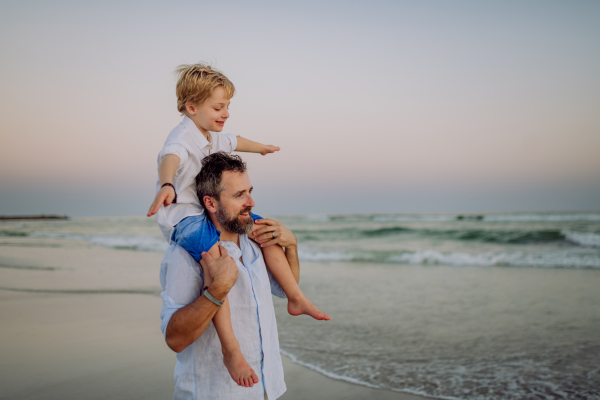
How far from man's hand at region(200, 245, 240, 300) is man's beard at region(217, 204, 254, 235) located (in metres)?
0.20

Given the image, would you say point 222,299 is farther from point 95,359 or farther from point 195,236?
point 95,359

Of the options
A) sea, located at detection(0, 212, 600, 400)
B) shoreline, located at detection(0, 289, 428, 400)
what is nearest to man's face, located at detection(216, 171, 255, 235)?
shoreline, located at detection(0, 289, 428, 400)

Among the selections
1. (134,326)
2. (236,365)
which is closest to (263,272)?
(236,365)

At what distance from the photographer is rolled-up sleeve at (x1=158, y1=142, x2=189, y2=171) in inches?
90.8

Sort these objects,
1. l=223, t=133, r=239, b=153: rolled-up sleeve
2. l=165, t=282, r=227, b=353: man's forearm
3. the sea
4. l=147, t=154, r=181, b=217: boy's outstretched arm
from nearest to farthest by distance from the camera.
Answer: l=165, t=282, r=227, b=353: man's forearm
l=147, t=154, r=181, b=217: boy's outstretched arm
l=223, t=133, r=239, b=153: rolled-up sleeve
the sea

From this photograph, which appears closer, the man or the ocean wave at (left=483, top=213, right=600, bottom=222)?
the man

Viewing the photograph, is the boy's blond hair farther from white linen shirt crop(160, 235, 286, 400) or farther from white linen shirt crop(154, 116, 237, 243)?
white linen shirt crop(160, 235, 286, 400)

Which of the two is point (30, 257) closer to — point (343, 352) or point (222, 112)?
point (343, 352)

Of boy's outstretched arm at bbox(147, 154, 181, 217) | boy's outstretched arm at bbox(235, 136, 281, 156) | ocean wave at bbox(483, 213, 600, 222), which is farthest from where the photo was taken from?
ocean wave at bbox(483, 213, 600, 222)

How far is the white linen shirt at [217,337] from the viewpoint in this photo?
6.52 feet

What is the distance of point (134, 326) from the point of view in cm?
568

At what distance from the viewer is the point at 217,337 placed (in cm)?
208

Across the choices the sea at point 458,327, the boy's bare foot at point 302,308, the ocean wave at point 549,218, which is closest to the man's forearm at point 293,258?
the boy's bare foot at point 302,308

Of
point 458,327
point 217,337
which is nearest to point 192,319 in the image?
point 217,337
